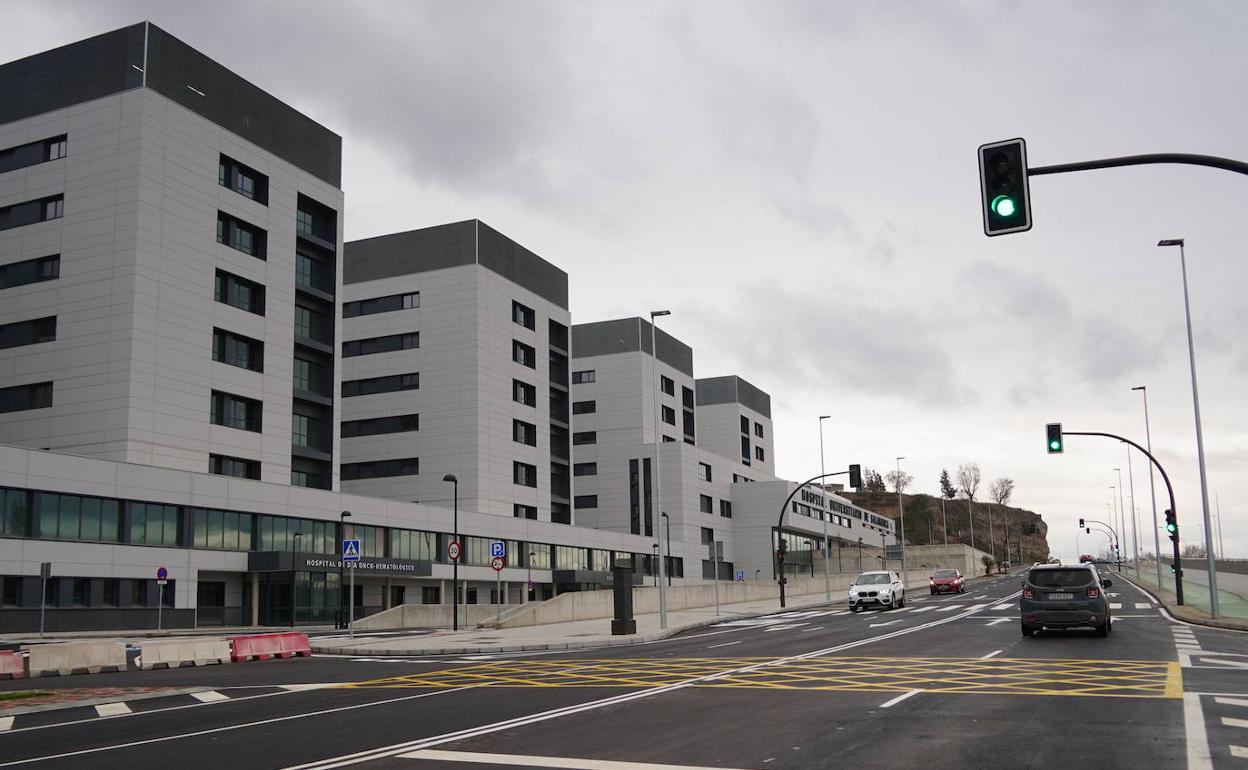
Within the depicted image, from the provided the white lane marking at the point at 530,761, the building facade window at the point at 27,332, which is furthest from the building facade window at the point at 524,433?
the white lane marking at the point at 530,761

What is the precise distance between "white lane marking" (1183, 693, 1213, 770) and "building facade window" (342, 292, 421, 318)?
65.1 metres

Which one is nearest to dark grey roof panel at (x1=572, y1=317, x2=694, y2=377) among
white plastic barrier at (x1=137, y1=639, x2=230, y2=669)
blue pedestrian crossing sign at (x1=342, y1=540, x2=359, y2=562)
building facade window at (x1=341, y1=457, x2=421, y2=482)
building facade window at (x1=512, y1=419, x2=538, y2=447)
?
building facade window at (x1=512, y1=419, x2=538, y2=447)

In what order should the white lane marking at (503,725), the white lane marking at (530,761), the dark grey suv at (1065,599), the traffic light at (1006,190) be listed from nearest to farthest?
the white lane marking at (530,761)
the white lane marking at (503,725)
the traffic light at (1006,190)
the dark grey suv at (1065,599)

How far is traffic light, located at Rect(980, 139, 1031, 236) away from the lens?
1142 centimetres

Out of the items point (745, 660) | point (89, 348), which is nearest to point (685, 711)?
point (745, 660)

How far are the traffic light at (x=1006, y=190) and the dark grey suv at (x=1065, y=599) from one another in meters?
14.3

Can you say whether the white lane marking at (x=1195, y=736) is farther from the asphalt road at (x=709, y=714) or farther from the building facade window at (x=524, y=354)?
the building facade window at (x=524, y=354)

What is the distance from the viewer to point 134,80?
48.9 meters

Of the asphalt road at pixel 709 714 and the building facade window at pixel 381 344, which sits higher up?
the building facade window at pixel 381 344

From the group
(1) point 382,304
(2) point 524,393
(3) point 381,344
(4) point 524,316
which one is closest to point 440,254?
(1) point 382,304

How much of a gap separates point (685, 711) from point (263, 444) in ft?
151

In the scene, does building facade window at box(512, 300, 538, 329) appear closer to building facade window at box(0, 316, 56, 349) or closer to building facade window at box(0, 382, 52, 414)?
building facade window at box(0, 316, 56, 349)

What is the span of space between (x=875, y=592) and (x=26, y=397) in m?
41.3

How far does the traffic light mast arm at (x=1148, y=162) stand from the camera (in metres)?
11.3
